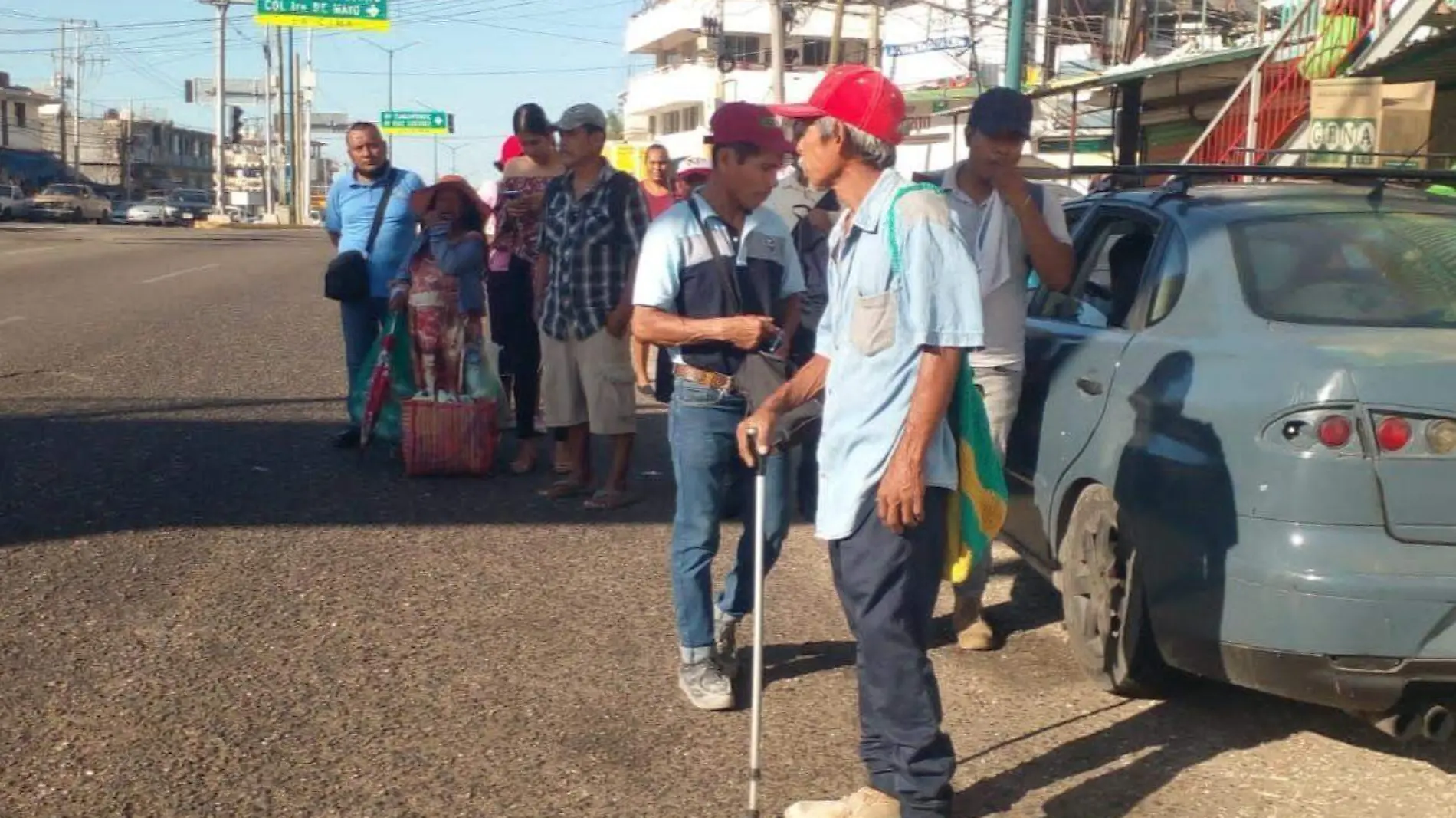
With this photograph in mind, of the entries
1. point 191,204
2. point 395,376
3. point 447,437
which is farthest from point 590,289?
point 191,204

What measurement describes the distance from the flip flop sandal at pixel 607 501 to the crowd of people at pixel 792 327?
1 centimetres

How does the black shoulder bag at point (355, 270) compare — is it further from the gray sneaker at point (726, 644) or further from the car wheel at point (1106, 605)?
the car wheel at point (1106, 605)

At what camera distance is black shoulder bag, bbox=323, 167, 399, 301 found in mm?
8617

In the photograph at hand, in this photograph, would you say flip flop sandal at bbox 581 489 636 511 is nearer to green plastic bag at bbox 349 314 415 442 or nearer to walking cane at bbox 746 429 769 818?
green plastic bag at bbox 349 314 415 442

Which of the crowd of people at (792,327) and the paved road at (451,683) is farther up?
the crowd of people at (792,327)

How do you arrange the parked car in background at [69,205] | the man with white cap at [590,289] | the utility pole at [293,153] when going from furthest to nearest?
the utility pole at [293,153] < the parked car in background at [69,205] < the man with white cap at [590,289]

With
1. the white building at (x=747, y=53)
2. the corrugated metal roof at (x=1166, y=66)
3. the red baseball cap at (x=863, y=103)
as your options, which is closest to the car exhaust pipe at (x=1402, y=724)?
the red baseball cap at (x=863, y=103)

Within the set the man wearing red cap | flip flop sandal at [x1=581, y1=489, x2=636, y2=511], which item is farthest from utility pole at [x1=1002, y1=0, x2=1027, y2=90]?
the man wearing red cap

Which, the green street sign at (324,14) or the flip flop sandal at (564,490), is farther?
the green street sign at (324,14)

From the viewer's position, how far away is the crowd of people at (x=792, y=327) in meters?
3.58

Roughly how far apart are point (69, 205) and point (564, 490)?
5745 centimetres

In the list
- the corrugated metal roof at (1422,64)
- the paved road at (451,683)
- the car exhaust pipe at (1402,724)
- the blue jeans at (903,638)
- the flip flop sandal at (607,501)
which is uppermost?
the corrugated metal roof at (1422,64)

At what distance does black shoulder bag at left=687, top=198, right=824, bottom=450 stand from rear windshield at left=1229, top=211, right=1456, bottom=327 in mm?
1382

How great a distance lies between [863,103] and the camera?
3658 mm
